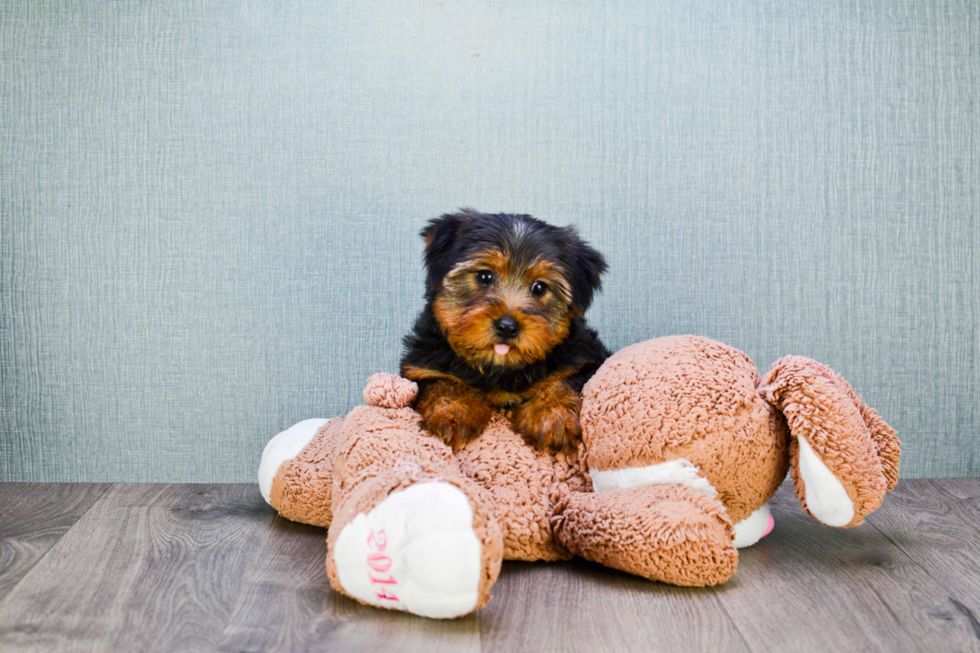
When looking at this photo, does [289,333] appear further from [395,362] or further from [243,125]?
[243,125]

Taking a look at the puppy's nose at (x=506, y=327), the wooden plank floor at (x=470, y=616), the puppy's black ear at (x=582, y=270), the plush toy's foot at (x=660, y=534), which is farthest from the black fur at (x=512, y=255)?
the wooden plank floor at (x=470, y=616)

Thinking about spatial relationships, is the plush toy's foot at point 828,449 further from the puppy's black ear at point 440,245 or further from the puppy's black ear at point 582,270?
the puppy's black ear at point 440,245

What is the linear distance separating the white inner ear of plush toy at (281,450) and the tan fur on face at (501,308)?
0.60 meters

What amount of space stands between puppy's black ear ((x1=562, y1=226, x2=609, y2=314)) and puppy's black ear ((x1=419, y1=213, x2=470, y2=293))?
0.27 m

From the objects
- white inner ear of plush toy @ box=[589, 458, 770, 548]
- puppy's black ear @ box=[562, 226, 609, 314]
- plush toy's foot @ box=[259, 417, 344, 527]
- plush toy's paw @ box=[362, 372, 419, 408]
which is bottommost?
plush toy's foot @ box=[259, 417, 344, 527]

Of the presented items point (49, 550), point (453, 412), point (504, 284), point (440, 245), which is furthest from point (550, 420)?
point (49, 550)

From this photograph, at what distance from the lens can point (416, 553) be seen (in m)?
1.36

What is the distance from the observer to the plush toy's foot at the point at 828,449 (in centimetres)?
168

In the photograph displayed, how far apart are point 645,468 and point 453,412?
47cm

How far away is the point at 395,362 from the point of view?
8.31 feet

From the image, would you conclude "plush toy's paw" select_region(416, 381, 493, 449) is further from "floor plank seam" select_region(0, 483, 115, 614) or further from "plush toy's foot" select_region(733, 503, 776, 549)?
"floor plank seam" select_region(0, 483, 115, 614)

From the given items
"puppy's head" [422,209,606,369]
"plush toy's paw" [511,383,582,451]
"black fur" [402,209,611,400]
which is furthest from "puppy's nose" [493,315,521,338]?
"plush toy's paw" [511,383,582,451]

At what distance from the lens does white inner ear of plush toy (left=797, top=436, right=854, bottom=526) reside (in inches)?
66.6

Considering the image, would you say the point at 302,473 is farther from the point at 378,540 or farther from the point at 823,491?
the point at 823,491
